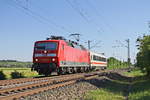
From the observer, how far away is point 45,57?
2722 cm

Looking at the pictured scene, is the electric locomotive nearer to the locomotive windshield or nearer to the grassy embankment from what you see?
the locomotive windshield

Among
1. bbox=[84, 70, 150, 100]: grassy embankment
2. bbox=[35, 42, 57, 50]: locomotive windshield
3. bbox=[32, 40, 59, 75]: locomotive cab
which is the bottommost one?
bbox=[84, 70, 150, 100]: grassy embankment

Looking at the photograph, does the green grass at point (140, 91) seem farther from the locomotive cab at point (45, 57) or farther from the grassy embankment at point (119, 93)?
the locomotive cab at point (45, 57)

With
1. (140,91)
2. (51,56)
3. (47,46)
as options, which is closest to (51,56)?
(51,56)

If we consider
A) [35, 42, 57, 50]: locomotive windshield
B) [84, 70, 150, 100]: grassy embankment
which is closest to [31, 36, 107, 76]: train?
[35, 42, 57, 50]: locomotive windshield

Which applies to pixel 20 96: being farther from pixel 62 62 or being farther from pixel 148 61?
pixel 148 61

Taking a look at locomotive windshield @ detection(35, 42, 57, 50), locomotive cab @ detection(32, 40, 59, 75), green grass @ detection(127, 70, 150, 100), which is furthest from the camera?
locomotive windshield @ detection(35, 42, 57, 50)

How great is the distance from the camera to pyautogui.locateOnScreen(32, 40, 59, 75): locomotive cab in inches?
1063

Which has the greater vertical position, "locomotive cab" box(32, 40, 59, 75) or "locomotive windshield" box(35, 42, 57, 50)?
"locomotive windshield" box(35, 42, 57, 50)

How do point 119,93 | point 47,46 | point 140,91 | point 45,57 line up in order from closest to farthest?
1. point 119,93
2. point 140,91
3. point 45,57
4. point 47,46

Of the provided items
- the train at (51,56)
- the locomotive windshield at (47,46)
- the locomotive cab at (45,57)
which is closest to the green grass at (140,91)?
the train at (51,56)

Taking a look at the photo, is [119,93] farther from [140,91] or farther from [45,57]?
[45,57]

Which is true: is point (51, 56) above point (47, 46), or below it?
below

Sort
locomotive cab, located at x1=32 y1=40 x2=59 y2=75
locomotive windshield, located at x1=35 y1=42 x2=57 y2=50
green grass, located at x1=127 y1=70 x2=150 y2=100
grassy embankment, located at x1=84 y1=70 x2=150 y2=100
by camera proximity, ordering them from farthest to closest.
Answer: locomotive windshield, located at x1=35 y1=42 x2=57 y2=50, locomotive cab, located at x1=32 y1=40 x2=59 y2=75, green grass, located at x1=127 y1=70 x2=150 y2=100, grassy embankment, located at x1=84 y1=70 x2=150 y2=100
